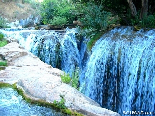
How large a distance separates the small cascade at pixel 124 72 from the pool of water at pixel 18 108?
445 centimetres

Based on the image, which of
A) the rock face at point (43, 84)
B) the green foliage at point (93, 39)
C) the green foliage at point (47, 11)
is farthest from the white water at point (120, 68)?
the green foliage at point (47, 11)

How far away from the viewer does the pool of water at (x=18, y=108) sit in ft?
10.2

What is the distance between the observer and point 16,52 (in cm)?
654

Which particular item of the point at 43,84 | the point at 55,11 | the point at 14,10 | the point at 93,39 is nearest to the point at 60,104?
the point at 43,84

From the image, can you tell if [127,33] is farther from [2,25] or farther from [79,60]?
[2,25]

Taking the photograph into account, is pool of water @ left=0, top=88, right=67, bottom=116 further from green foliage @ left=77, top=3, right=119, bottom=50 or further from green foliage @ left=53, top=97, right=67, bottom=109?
green foliage @ left=77, top=3, right=119, bottom=50

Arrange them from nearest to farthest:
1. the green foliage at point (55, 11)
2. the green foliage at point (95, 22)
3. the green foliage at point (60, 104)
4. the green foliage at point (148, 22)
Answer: the green foliage at point (60, 104) → the green foliage at point (148, 22) → the green foliage at point (95, 22) → the green foliage at point (55, 11)

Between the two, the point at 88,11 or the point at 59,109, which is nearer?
the point at 59,109

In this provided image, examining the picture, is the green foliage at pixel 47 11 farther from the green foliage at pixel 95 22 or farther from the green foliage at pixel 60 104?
the green foliage at pixel 60 104

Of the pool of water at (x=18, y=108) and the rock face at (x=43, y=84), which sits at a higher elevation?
the rock face at (x=43, y=84)

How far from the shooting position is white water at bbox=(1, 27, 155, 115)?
22.5 ft

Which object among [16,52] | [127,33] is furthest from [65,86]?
[127,33]

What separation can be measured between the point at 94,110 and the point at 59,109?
559 millimetres

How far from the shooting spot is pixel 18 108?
326 cm
